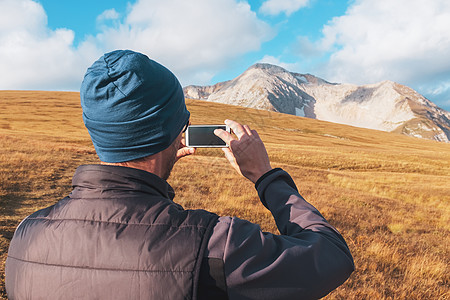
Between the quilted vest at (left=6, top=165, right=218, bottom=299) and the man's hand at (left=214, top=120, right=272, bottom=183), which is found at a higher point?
the man's hand at (left=214, top=120, right=272, bottom=183)

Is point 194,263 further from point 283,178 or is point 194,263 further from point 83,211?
point 283,178

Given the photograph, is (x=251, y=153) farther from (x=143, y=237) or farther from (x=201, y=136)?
(x=201, y=136)

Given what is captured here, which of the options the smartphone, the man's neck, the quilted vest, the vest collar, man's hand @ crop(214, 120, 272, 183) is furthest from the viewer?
the smartphone

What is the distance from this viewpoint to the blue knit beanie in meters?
1.62

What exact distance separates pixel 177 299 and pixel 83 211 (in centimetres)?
64

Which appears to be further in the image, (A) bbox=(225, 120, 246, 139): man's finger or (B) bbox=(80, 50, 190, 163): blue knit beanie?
(A) bbox=(225, 120, 246, 139): man's finger

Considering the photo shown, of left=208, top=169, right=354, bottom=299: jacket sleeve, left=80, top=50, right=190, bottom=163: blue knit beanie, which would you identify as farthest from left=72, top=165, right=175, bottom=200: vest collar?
left=208, top=169, right=354, bottom=299: jacket sleeve

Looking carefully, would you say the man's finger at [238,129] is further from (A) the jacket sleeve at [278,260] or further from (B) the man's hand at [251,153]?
(A) the jacket sleeve at [278,260]

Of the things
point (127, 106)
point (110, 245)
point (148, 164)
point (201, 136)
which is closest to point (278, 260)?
point (110, 245)

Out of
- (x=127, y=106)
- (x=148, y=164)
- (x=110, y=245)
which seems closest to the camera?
(x=110, y=245)

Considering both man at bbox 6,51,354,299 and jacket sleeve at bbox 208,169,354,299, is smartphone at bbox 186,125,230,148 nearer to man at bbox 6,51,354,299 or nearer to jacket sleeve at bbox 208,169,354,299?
man at bbox 6,51,354,299

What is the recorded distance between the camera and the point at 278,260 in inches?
52.4

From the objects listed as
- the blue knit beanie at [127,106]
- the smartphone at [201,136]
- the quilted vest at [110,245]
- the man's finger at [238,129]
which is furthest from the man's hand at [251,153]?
the smartphone at [201,136]

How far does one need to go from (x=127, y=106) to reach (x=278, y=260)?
1.15 meters
